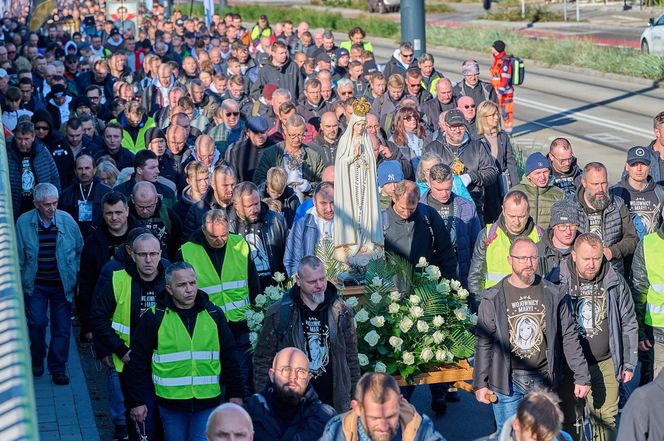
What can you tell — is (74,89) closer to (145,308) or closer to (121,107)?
(121,107)

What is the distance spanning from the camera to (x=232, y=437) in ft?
22.6

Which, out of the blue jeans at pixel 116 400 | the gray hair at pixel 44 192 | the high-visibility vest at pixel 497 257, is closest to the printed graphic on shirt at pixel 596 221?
the high-visibility vest at pixel 497 257

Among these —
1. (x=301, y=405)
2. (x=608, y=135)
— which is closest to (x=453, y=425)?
(x=301, y=405)

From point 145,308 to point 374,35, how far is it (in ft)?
156

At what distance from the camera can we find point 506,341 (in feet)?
31.1

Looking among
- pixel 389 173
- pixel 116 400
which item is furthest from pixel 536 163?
pixel 116 400

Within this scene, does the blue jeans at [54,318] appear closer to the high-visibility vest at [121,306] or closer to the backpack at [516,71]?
the high-visibility vest at [121,306]

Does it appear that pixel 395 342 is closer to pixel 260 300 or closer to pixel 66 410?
pixel 260 300

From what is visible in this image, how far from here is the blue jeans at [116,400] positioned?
35.5 feet

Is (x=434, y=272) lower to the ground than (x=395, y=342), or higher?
higher

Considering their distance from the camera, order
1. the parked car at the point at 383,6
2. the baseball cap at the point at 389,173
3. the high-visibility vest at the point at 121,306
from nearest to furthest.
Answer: the high-visibility vest at the point at 121,306, the baseball cap at the point at 389,173, the parked car at the point at 383,6

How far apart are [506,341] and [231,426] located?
10.3 ft

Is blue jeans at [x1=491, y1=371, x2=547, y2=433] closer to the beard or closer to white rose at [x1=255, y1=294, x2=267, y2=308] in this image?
white rose at [x1=255, y1=294, x2=267, y2=308]

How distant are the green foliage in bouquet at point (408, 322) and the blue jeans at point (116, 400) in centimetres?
217
